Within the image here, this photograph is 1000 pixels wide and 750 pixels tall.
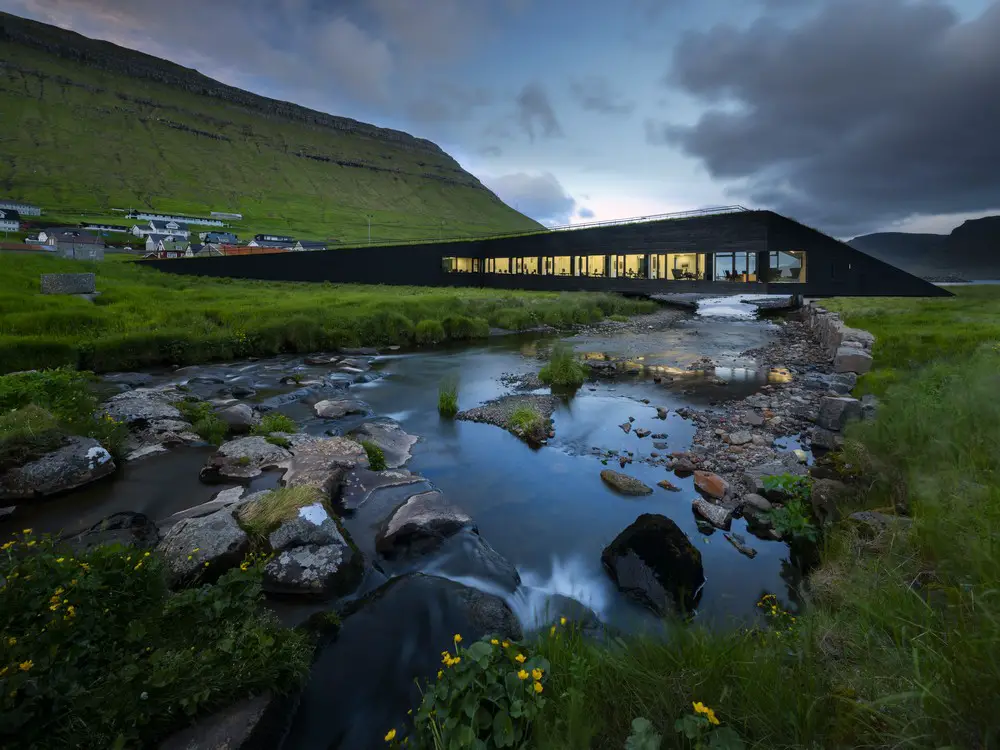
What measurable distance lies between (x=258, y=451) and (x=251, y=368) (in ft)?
34.4

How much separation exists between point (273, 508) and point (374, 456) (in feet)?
10.6

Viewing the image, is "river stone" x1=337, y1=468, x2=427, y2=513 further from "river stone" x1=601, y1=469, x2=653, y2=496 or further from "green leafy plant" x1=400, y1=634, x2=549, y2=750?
"green leafy plant" x1=400, y1=634, x2=549, y2=750

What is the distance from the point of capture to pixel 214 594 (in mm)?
3982

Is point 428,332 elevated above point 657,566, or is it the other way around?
point 428,332

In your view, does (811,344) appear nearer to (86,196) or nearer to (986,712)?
(986,712)

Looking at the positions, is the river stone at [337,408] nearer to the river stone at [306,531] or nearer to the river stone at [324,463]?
the river stone at [324,463]

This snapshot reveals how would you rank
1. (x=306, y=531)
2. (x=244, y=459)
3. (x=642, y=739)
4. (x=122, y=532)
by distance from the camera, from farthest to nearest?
(x=244, y=459) < (x=122, y=532) < (x=306, y=531) < (x=642, y=739)

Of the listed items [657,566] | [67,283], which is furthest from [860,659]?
[67,283]

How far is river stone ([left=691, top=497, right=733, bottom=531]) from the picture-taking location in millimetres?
7039

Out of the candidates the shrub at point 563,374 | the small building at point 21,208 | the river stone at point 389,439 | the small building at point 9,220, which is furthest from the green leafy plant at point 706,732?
the small building at point 21,208

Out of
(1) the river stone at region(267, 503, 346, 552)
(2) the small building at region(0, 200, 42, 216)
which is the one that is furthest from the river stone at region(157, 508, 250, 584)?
(2) the small building at region(0, 200, 42, 216)

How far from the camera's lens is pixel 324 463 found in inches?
331

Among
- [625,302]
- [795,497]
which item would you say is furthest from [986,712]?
[625,302]

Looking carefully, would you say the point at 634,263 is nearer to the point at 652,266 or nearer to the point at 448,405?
A: the point at 652,266
